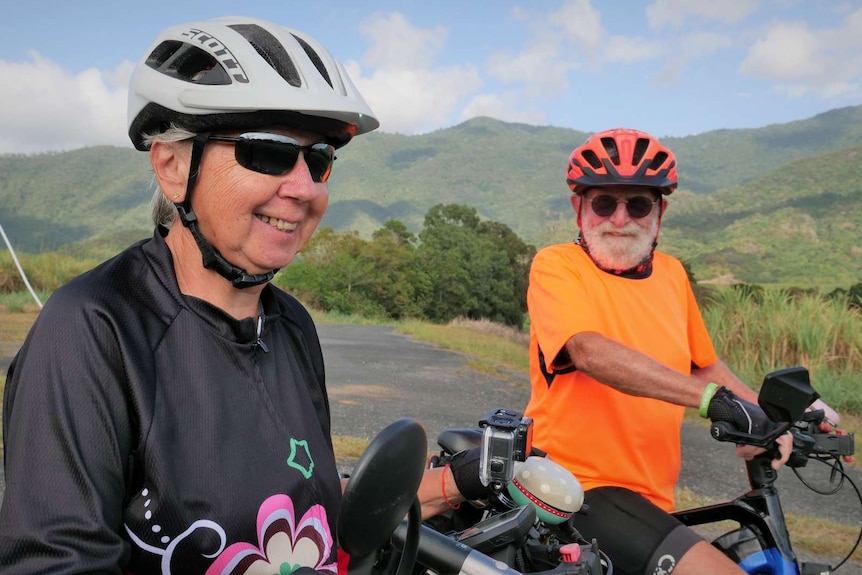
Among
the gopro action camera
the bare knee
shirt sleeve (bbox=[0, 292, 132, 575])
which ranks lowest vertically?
the bare knee

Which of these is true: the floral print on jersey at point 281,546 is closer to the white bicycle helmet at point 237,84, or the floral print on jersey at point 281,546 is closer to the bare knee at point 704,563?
the white bicycle helmet at point 237,84

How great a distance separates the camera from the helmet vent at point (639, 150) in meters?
3.08

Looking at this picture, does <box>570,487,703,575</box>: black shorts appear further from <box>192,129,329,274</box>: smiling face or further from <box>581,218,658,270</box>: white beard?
<box>192,129,329,274</box>: smiling face

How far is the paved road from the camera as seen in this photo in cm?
731

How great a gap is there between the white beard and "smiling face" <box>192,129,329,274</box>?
5.30 ft

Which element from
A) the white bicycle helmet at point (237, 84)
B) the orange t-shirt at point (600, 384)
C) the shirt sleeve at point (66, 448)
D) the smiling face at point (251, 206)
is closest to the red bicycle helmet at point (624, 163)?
the orange t-shirt at point (600, 384)

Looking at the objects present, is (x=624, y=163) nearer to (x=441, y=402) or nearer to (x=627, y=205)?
(x=627, y=205)

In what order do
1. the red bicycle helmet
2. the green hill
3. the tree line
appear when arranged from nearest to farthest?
1. the red bicycle helmet
2. the tree line
3. the green hill

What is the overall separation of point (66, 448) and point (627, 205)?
2495 millimetres

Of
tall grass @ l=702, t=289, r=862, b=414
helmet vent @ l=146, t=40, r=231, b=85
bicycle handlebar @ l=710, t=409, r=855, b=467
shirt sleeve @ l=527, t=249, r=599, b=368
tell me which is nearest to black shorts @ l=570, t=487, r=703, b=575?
bicycle handlebar @ l=710, t=409, r=855, b=467

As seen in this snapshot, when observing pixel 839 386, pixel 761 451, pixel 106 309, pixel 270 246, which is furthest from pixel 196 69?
pixel 839 386

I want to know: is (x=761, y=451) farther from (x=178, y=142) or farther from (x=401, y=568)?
(x=178, y=142)

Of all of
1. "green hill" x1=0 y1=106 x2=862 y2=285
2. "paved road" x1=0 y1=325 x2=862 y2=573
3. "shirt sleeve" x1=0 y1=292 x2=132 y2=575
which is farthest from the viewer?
"green hill" x1=0 y1=106 x2=862 y2=285

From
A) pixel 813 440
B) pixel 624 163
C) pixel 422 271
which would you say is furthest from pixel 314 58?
pixel 422 271
